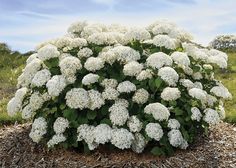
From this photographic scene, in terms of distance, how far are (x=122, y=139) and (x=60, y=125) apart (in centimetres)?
110

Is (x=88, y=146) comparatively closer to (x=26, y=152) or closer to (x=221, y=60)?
(x=26, y=152)

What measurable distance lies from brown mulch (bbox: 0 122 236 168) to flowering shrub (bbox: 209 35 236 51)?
18013 millimetres

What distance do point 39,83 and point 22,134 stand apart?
1868 millimetres

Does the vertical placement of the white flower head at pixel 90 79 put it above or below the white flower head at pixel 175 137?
above

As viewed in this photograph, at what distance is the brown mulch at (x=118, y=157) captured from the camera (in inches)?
366

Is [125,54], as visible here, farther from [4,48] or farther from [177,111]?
[4,48]

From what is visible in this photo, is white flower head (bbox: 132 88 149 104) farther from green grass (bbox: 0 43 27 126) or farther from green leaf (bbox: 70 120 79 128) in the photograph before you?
green grass (bbox: 0 43 27 126)

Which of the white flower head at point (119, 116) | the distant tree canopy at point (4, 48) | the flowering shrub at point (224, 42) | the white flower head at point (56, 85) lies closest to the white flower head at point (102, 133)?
the white flower head at point (119, 116)

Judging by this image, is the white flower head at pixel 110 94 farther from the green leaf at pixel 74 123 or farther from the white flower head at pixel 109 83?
the green leaf at pixel 74 123

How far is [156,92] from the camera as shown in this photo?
9.58 m

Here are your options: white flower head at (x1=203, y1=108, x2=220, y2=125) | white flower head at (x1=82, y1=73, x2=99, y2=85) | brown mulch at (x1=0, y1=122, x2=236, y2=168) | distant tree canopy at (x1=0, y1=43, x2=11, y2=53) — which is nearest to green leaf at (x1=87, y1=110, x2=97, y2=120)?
white flower head at (x1=82, y1=73, x2=99, y2=85)

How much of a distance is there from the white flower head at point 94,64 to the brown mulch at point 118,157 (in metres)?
1.43

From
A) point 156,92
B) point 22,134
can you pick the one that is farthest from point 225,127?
point 22,134

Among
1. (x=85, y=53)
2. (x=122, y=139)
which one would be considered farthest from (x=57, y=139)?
(x=85, y=53)
